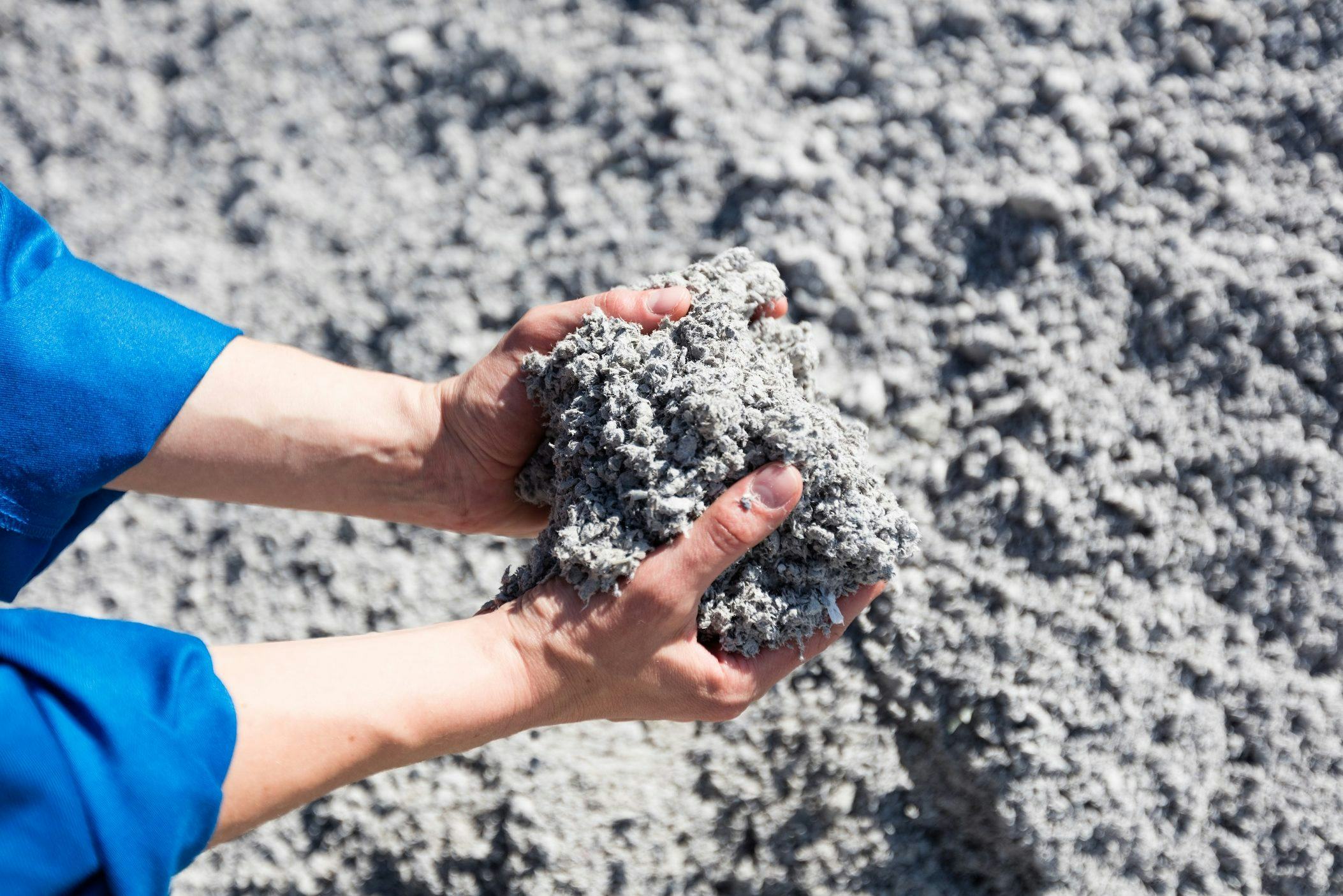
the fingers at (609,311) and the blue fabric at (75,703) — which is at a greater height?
the fingers at (609,311)

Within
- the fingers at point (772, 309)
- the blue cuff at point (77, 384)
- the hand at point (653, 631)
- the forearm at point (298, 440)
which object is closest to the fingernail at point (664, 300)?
the fingers at point (772, 309)

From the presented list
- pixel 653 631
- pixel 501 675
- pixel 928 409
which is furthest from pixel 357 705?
pixel 928 409

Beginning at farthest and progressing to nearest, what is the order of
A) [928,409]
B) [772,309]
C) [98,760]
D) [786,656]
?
[928,409], [772,309], [786,656], [98,760]

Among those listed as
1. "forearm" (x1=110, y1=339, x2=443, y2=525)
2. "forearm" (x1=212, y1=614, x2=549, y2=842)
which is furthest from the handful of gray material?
"forearm" (x1=110, y1=339, x2=443, y2=525)

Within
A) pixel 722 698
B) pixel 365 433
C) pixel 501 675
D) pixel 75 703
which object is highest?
pixel 75 703

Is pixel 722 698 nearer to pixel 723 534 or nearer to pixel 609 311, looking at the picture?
pixel 723 534

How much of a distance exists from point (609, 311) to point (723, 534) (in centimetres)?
37

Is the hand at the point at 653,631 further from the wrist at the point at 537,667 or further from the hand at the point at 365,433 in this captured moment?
the hand at the point at 365,433

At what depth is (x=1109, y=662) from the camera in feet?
5.32

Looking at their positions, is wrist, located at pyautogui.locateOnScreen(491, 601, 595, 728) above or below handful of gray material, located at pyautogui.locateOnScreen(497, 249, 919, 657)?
below

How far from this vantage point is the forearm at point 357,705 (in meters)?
0.97

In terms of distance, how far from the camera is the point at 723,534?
115cm

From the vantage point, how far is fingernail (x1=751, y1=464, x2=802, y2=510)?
1.16 m

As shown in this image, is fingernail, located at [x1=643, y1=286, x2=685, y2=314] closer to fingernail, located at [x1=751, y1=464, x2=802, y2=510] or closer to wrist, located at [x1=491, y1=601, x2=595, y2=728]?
fingernail, located at [x1=751, y1=464, x2=802, y2=510]
